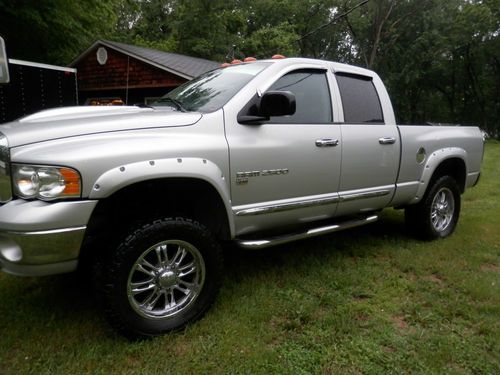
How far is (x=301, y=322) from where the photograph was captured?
289 centimetres

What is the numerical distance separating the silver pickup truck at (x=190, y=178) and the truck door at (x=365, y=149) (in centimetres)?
1

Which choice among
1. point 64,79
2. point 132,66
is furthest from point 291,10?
point 64,79

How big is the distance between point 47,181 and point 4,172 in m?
0.31

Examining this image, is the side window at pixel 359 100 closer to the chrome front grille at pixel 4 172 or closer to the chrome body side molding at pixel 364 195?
the chrome body side molding at pixel 364 195

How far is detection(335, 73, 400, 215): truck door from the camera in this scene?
143 inches

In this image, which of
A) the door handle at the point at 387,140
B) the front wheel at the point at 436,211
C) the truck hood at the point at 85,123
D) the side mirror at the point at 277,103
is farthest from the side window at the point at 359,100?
the truck hood at the point at 85,123

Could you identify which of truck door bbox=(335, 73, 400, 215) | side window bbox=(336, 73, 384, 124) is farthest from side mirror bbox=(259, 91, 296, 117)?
side window bbox=(336, 73, 384, 124)

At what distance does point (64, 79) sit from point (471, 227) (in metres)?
8.97

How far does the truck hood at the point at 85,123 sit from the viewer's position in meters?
2.36

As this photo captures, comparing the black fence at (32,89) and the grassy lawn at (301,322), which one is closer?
the grassy lawn at (301,322)

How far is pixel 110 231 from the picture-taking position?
259cm

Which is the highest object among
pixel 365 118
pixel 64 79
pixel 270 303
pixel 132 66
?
pixel 132 66

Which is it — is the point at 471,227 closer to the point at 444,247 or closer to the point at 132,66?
the point at 444,247

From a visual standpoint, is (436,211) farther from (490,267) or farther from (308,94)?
(308,94)
